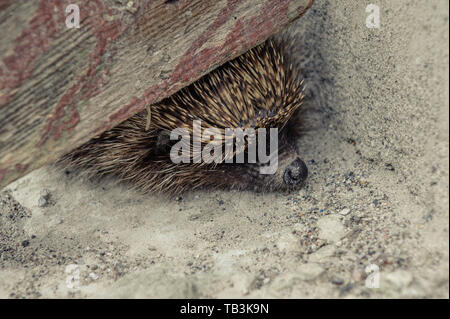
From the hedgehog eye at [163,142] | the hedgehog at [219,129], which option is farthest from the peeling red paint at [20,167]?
the hedgehog eye at [163,142]

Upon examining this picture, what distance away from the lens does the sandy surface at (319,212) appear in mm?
2387

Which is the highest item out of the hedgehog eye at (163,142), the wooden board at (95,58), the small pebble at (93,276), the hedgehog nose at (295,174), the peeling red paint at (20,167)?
the wooden board at (95,58)

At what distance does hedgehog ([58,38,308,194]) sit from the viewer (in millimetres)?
3279

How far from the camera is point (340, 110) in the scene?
3650 millimetres

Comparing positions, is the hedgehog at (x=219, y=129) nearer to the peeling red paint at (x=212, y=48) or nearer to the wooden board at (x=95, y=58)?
the peeling red paint at (x=212, y=48)

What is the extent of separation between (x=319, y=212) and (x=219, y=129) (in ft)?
2.96

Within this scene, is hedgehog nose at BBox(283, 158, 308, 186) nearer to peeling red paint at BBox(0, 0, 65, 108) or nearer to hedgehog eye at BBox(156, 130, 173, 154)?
hedgehog eye at BBox(156, 130, 173, 154)

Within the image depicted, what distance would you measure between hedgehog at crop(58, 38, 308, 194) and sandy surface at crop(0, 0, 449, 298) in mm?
142

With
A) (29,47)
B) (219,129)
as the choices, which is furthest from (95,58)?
(219,129)

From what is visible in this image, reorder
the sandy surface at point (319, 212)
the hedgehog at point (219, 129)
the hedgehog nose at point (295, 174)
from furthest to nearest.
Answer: the hedgehog nose at point (295, 174)
the hedgehog at point (219, 129)
the sandy surface at point (319, 212)

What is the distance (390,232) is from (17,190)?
2.80 meters

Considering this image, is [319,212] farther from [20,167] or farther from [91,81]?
[20,167]
